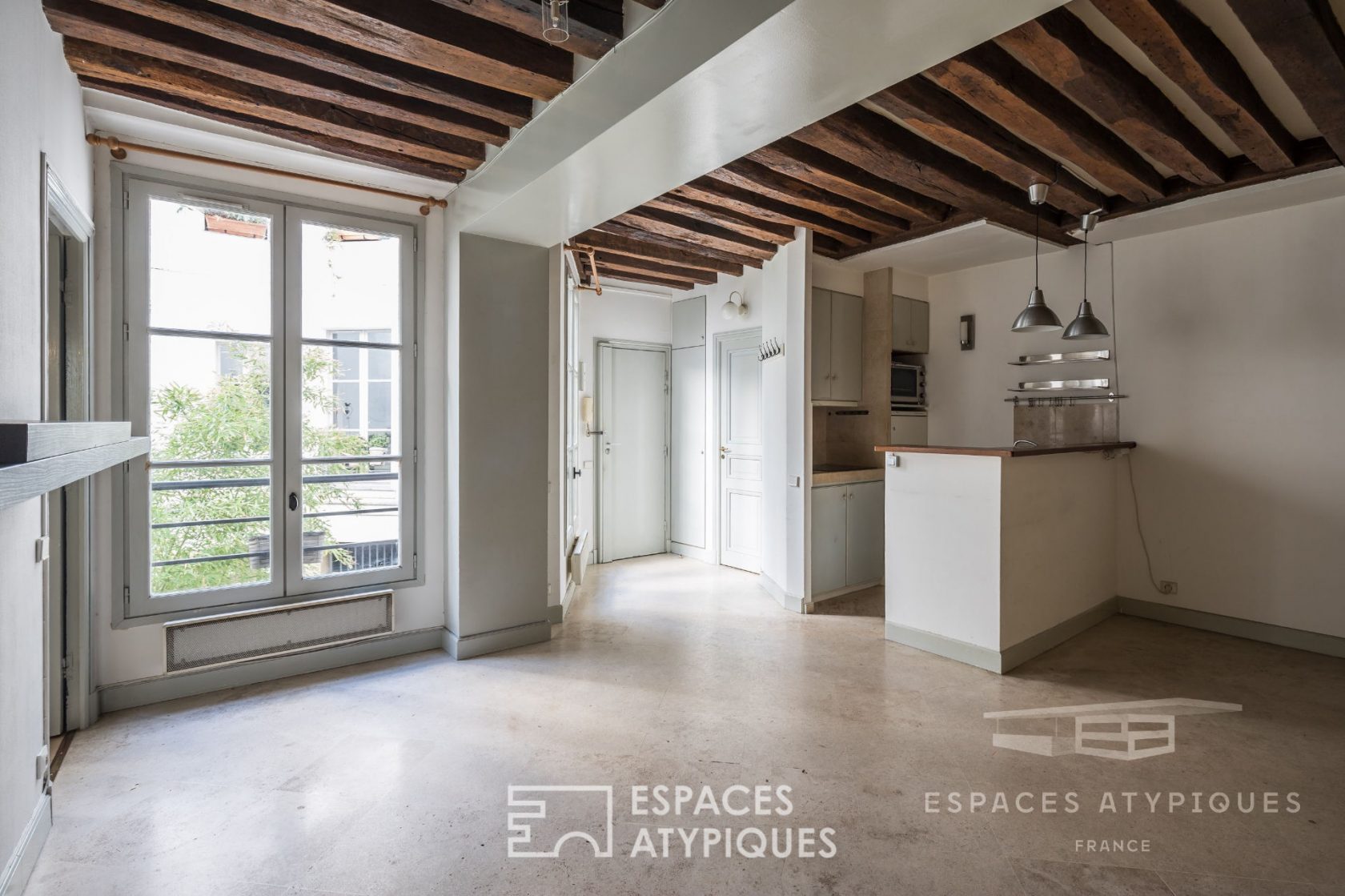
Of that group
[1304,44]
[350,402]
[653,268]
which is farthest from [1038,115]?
[350,402]

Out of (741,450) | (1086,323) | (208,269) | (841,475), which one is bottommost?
(841,475)

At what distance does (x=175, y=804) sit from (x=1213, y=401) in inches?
249

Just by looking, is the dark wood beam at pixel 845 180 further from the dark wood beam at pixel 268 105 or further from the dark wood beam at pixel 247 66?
the dark wood beam at pixel 268 105

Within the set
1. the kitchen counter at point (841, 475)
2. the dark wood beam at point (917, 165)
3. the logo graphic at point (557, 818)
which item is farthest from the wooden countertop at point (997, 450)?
the logo graphic at point (557, 818)

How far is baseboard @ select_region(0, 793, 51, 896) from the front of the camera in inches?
73.3

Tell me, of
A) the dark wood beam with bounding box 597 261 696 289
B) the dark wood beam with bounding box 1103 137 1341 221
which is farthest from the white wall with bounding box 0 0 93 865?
the dark wood beam with bounding box 1103 137 1341 221

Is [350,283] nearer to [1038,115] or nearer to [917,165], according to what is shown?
[917,165]

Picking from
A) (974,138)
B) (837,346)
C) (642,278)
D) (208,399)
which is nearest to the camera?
(974,138)

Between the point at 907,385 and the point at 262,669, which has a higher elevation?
the point at 907,385

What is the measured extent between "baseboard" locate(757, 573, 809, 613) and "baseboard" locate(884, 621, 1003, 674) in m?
0.71

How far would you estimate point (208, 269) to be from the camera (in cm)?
344

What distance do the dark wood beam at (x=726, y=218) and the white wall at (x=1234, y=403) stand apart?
2202 mm

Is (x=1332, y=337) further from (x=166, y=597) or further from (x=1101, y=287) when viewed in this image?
(x=166, y=597)

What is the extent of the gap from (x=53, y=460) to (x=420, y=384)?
8.91ft
